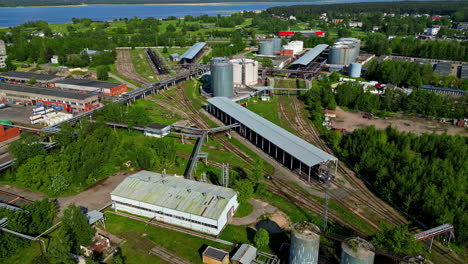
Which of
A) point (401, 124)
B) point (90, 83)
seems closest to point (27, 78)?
point (90, 83)

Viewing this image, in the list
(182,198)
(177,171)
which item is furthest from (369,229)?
(177,171)

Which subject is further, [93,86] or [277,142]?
[93,86]

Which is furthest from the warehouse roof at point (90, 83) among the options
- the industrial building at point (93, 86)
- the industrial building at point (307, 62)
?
the industrial building at point (307, 62)

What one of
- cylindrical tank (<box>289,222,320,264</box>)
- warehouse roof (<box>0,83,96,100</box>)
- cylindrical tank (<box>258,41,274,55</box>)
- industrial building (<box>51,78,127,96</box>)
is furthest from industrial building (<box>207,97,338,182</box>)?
cylindrical tank (<box>258,41,274,55</box>)

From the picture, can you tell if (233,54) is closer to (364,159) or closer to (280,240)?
(364,159)

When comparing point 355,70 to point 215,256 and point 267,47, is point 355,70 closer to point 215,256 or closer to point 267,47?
A: point 267,47

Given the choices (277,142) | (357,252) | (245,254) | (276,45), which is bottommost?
(245,254)
